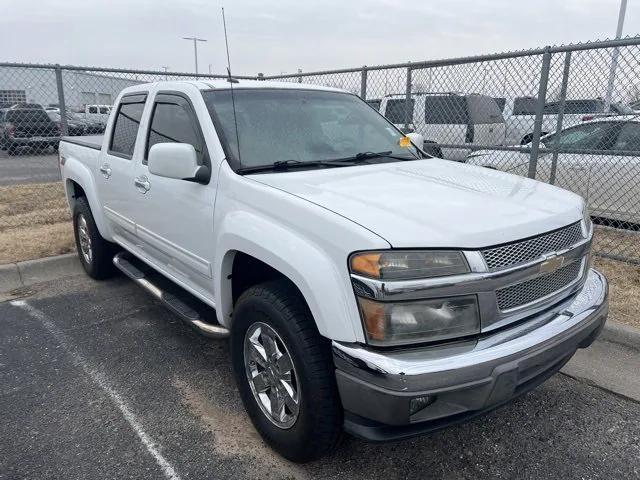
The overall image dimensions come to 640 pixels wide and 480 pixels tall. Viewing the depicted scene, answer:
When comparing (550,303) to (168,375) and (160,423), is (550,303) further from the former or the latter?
(168,375)

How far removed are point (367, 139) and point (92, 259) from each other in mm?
3196

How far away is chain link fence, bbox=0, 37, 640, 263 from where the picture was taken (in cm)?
514

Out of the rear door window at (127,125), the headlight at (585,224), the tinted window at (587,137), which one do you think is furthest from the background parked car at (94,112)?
the headlight at (585,224)

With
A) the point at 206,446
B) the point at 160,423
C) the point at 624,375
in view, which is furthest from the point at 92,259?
the point at 624,375

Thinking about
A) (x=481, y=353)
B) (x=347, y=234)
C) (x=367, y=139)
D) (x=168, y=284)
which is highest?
(x=367, y=139)

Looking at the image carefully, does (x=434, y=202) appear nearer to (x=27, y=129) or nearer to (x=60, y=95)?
(x=60, y=95)

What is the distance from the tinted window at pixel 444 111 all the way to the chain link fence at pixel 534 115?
1 centimetres

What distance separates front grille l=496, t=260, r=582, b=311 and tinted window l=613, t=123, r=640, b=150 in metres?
4.27

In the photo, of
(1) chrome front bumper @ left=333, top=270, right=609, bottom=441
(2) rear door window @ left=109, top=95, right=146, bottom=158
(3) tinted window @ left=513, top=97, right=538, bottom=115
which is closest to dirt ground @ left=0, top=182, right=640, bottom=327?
(3) tinted window @ left=513, top=97, right=538, bottom=115

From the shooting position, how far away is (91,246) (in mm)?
5031

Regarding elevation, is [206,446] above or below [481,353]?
below

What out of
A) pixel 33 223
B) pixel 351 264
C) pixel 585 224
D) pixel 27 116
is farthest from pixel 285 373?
pixel 27 116

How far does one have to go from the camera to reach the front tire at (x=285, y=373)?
2.20 m

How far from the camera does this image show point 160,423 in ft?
9.46
